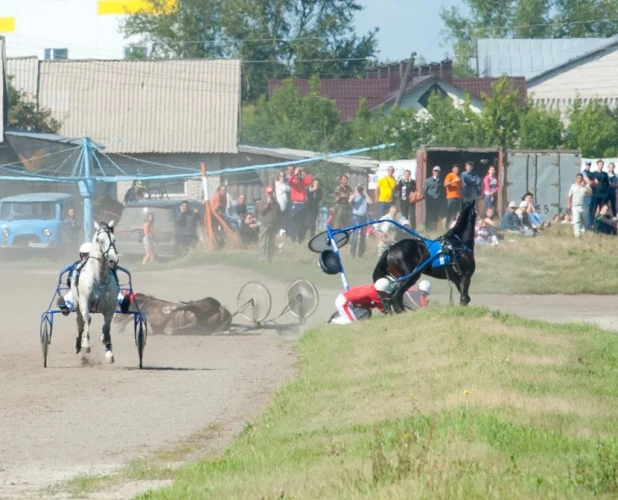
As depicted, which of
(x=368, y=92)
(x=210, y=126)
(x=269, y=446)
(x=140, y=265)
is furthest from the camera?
(x=368, y=92)

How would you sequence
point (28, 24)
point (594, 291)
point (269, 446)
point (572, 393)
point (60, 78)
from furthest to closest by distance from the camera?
point (28, 24) → point (60, 78) → point (594, 291) → point (572, 393) → point (269, 446)

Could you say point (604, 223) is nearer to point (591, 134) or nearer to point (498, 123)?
point (498, 123)

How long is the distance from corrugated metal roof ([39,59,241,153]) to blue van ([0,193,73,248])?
15442mm

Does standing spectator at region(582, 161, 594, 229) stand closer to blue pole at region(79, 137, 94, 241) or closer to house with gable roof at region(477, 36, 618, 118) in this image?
blue pole at region(79, 137, 94, 241)

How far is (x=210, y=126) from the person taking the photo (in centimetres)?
5178

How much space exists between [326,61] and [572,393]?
74174mm

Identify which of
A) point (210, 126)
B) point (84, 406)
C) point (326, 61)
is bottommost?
point (84, 406)

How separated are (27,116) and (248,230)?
68.9 ft

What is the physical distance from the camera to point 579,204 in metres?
31.1

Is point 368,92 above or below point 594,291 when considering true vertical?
above

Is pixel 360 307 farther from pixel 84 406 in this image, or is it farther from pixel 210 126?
pixel 210 126

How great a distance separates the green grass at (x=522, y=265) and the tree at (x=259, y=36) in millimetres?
49315

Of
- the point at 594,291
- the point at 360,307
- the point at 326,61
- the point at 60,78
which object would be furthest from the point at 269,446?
the point at 326,61

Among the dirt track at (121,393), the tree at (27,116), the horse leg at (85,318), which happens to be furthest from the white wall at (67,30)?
the horse leg at (85,318)
